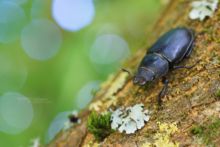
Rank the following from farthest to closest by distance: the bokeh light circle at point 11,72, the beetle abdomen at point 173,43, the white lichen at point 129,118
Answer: the bokeh light circle at point 11,72 < the beetle abdomen at point 173,43 < the white lichen at point 129,118

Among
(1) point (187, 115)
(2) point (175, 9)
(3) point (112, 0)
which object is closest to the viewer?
(1) point (187, 115)

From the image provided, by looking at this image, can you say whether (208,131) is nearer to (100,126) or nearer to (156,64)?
(100,126)

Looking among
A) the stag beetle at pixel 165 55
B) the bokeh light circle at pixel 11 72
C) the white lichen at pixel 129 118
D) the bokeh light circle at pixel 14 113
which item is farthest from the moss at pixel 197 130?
the bokeh light circle at pixel 14 113

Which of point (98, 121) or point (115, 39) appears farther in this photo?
point (115, 39)

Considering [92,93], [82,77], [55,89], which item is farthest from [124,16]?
[92,93]

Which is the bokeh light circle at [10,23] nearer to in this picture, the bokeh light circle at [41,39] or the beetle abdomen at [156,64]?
the bokeh light circle at [41,39]

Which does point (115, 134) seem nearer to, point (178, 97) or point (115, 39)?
point (178, 97)

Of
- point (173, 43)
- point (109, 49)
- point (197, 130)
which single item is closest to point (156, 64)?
point (173, 43)
